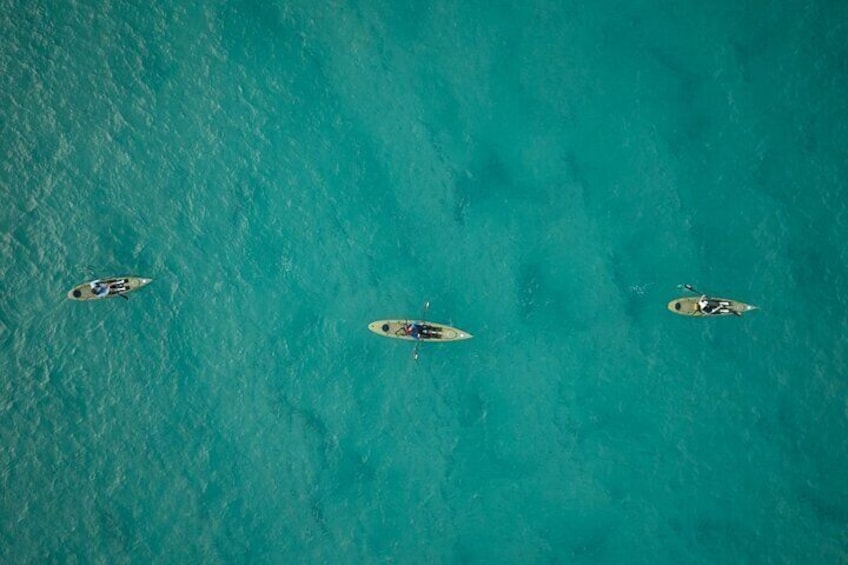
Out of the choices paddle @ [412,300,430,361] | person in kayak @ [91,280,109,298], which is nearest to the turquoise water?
paddle @ [412,300,430,361]

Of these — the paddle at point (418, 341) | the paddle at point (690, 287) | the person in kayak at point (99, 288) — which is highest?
the person in kayak at point (99, 288)

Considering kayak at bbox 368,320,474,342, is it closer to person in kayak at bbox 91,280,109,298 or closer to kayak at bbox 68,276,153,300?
kayak at bbox 68,276,153,300

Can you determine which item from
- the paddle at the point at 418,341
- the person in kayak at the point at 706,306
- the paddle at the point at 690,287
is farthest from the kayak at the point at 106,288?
the person in kayak at the point at 706,306

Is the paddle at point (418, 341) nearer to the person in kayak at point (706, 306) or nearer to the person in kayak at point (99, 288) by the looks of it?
the person in kayak at point (706, 306)

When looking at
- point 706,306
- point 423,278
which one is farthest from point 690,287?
point 423,278

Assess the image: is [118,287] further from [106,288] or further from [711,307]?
[711,307]

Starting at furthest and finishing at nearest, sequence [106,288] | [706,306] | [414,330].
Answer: [106,288] < [414,330] < [706,306]
